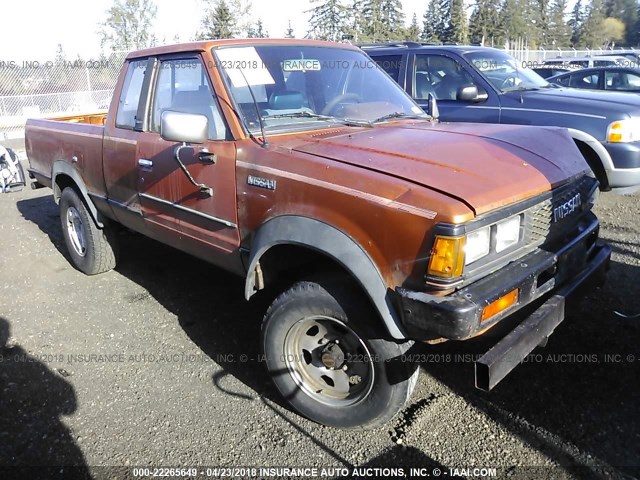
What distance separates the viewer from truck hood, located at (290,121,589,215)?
2.43 metres

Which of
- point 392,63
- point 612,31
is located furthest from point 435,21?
point 392,63

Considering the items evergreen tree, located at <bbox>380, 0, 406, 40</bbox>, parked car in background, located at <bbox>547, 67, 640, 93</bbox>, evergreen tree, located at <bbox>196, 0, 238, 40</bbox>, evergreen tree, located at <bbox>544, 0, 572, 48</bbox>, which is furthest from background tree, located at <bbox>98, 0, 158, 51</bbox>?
evergreen tree, located at <bbox>544, 0, 572, 48</bbox>

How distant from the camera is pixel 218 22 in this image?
38.3 meters

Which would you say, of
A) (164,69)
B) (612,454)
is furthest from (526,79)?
(612,454)

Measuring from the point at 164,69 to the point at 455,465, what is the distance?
327cm

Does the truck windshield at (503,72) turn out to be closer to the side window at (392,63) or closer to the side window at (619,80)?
the side window at (392,63)

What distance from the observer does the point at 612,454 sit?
263cm

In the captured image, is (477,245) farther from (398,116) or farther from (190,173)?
(190,173)

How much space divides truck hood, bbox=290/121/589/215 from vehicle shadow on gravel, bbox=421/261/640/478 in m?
0.76

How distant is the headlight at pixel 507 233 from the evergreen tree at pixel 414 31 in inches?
1590

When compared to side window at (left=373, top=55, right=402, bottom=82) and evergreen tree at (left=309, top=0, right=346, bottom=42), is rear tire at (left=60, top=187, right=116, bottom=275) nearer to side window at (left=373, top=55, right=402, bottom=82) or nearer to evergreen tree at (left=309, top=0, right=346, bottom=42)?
side window at (left=373, top=55, right=402, bottom=82)

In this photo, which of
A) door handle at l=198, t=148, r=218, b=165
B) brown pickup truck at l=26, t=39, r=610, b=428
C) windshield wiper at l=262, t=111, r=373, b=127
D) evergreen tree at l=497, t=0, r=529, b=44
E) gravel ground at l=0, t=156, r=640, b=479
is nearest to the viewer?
brown pickup truck at l=26, t=39, r=610, b=428

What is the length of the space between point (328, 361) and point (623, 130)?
186 inches

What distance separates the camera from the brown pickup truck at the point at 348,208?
7.68 ft
